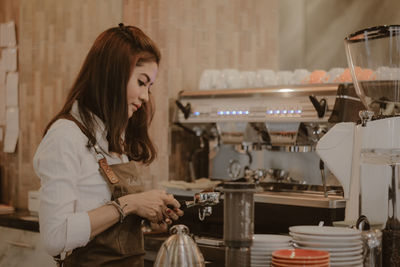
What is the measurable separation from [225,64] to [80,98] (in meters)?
2.53

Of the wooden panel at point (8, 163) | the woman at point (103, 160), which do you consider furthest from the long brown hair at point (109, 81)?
the wooden panel at point (8, 163)

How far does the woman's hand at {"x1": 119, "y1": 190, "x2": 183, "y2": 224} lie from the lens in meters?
2.08

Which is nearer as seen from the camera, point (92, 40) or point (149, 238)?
point (149, 238)

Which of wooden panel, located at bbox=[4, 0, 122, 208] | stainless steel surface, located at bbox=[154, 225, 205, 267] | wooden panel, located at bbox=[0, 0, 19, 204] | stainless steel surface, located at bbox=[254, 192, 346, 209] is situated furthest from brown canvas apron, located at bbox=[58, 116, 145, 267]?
wooden panel, located at bbox=[0, 0, 19, 204]

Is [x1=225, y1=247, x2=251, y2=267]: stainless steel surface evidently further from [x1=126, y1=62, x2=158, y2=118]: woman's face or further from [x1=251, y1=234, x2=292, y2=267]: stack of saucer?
[x1=126, y1=62, x2=158, y2=118]: woman's face

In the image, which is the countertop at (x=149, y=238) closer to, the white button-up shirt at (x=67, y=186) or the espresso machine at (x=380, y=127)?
the white button-up shirt at (x=67, y=186)

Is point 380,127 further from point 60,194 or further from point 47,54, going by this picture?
Result: point 47,54

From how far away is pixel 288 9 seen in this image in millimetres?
5113

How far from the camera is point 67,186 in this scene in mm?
1929

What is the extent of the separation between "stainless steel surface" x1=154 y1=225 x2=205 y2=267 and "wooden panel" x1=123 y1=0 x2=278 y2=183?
99.3 inches

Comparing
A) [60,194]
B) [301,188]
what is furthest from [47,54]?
[60,194]

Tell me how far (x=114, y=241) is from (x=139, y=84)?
0.55 m

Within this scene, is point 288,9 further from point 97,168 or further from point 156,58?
point 97,168

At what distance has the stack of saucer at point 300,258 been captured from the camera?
153cm
